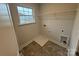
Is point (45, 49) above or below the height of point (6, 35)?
below

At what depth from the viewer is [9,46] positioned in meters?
0.83

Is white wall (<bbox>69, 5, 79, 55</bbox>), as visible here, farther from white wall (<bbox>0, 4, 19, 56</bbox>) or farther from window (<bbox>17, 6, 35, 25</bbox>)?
white wall (<bbox>0, 4, 19, 56</bbox>)

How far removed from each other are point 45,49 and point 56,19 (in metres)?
0.37

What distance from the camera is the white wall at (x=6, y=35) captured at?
2.32ft

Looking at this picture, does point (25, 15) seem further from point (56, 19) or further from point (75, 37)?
point (75, 37)

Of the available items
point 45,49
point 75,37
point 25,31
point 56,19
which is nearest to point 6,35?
point 25,31

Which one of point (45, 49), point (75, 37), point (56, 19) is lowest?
point (45, 49)

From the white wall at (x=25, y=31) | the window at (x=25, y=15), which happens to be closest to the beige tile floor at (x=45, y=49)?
the white wall at (x=25, y=31)

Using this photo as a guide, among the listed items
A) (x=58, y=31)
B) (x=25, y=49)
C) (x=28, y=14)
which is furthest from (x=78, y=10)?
(x=25, y=49)

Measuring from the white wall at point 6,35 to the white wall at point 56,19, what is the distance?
1.19 feet

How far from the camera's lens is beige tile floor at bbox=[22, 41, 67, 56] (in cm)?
80

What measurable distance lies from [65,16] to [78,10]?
0.14m

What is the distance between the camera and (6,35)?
79 cm

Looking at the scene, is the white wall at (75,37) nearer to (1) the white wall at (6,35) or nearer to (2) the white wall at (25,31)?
(2) the white wall at (25,31)
